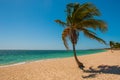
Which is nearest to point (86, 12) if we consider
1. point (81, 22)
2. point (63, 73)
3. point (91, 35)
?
point (81, 22)

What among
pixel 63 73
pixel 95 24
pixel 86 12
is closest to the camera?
pixel 63 73

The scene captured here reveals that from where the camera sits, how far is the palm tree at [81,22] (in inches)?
424

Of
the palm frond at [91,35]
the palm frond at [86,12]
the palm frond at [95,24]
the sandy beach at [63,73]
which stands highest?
the palm frond at [86,12]

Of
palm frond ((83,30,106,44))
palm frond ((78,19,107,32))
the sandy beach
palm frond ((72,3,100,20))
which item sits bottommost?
the sandy beach

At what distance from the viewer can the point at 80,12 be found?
1105cm

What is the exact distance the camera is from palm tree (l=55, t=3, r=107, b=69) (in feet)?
35.3

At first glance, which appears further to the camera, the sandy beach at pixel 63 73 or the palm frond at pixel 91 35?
the palm frond at pixel 91 35

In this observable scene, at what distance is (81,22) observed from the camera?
36.0 ft

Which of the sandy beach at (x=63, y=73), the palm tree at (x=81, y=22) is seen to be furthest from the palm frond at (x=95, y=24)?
the sandy beach at (x=63, y=73)

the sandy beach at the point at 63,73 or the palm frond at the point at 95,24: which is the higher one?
the palm frond at the point at 95,24

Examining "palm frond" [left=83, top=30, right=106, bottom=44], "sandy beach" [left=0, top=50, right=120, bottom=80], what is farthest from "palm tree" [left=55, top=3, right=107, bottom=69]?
"sandy beach" [left=0, top=50, right=120, bottom=80]

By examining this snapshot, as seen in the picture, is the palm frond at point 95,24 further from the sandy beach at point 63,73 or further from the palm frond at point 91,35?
the sandy beach at point 63,73

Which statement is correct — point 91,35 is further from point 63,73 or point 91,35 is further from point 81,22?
point 63,73

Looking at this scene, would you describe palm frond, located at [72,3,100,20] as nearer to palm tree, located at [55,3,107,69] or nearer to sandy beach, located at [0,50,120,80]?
palm tree, located at [55,3,107,69]
